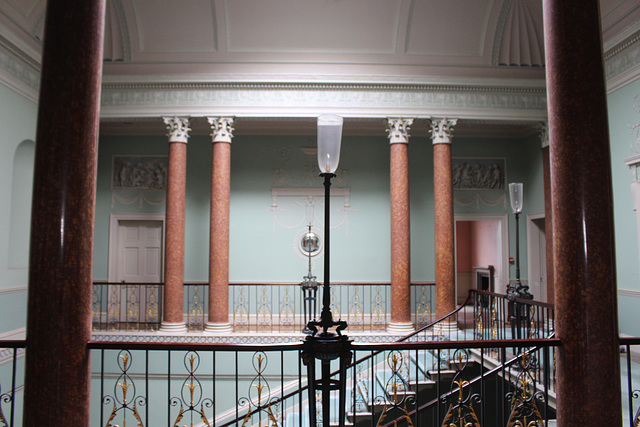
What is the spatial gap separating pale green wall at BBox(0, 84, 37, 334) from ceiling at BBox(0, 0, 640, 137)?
1.84 metres

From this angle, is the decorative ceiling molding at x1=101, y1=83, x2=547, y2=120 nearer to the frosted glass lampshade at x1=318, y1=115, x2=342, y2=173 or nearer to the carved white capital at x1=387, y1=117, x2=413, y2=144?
the carved white capital at x1=387, y1=117, x2=413, y2=144

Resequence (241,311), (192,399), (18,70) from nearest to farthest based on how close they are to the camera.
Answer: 1. (192,399)
2. (18,70)
3. (241,311)

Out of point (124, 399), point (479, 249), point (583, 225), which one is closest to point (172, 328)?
point (124, 399)

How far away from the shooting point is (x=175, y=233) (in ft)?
29.9

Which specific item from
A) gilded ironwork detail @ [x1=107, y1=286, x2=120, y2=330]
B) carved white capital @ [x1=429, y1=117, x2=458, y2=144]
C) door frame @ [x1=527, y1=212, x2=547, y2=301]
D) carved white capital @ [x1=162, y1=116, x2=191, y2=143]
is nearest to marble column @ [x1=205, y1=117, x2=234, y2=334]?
carved white capital @ [x1=162, y1=116, x2=191, y2=143]

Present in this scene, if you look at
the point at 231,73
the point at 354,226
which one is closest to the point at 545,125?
the point at 354,226

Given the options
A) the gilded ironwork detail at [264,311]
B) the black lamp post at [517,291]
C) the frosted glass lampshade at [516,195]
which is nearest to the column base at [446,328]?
the black lamp post at [517,291]

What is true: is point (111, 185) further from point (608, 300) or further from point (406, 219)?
point (608, 300)

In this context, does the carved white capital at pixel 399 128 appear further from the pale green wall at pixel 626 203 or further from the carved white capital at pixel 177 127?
the carved white capital at pixel 177 127

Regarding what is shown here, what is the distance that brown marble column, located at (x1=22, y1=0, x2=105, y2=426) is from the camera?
245 cm

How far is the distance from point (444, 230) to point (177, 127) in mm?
6044

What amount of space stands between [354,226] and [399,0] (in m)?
5.44

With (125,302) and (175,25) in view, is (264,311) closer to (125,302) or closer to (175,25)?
(125,302)

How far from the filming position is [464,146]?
39.1 feet
